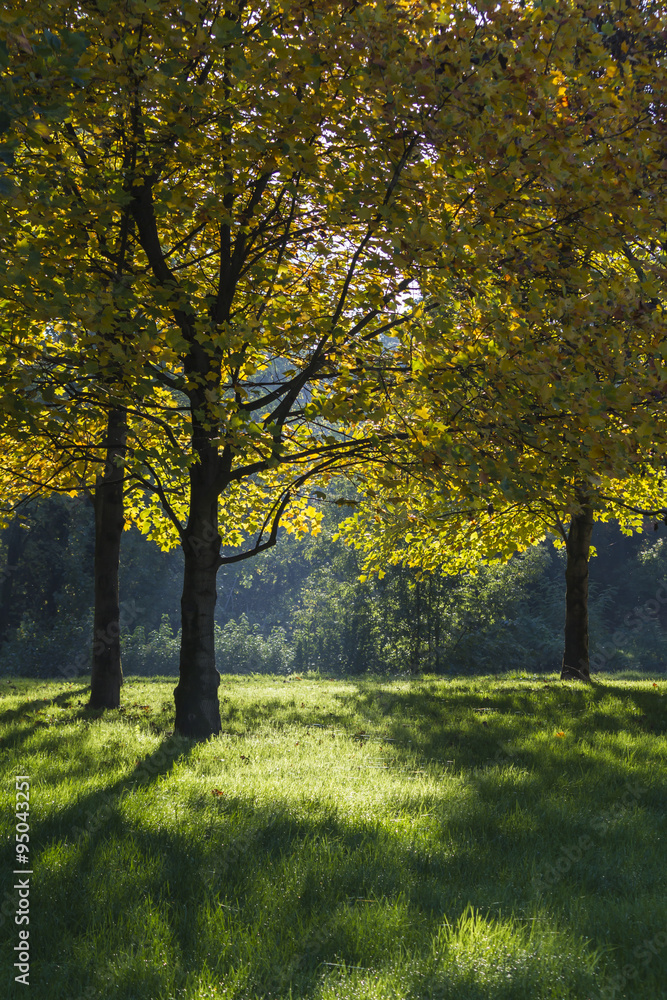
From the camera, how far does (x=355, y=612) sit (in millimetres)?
36406

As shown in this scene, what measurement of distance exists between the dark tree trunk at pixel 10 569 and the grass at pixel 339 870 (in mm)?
31931

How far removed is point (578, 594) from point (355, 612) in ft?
69.1

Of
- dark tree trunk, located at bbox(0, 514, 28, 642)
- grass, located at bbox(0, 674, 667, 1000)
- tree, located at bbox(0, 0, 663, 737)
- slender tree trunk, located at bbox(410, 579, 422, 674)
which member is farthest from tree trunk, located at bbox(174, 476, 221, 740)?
dark tree trunk, located at bbox(0, 514, 28, 642)

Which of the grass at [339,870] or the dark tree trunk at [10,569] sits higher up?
the dark tree trunk at [10,569]

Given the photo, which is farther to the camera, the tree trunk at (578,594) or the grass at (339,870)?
the tree trunk at (578,594)

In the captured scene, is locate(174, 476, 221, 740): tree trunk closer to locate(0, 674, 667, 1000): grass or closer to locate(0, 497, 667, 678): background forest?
locate(0, 674, 667, 1000): grass

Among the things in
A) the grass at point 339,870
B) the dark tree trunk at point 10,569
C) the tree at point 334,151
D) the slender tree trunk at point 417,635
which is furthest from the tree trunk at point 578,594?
Answer: the dark tree trunk at point 10,569

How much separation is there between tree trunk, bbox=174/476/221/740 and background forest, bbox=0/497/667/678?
14339 mm

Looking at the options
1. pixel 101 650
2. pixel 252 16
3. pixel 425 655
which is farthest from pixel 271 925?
pixel 425 655

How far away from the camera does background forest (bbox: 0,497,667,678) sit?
3238cm

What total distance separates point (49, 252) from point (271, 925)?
627 centimetres

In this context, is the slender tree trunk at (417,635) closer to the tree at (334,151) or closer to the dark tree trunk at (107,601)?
the dark tree trunk at (107,601)

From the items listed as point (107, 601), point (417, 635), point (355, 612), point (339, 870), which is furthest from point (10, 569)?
point (339, 870)

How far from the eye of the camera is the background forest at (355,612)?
32375 mm
